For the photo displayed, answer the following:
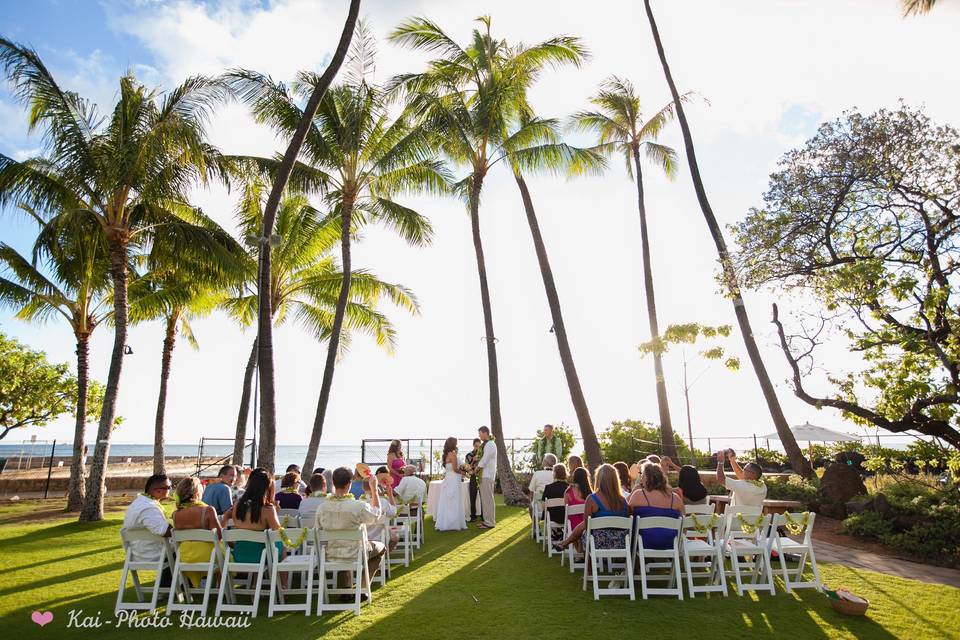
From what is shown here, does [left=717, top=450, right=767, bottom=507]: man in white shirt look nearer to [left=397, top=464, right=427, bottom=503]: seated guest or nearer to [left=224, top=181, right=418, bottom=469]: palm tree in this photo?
[left=397, top=464, right=427, bottom=503]: seated guest

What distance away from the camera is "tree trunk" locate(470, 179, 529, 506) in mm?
15195

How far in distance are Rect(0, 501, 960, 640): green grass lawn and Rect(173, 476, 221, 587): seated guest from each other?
28.9 inches

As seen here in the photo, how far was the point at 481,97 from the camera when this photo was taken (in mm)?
15633

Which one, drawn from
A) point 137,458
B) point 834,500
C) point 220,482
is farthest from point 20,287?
point 137,458

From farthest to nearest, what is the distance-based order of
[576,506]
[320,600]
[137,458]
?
[137,458]
[576,506]
[320,600]

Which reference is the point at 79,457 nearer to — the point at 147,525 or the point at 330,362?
the point at 330,362

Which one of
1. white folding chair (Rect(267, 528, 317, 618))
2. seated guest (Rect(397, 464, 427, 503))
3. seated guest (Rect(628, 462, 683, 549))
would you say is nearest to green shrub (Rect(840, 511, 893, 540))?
seated guest (Rect(628, 462, 683, 549))

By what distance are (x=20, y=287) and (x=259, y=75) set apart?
28.8 ft

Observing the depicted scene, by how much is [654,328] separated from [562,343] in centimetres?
519

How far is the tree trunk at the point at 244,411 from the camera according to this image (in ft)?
54.9

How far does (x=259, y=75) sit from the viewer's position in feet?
43.9

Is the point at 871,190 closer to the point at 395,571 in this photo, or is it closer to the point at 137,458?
the point at 395,571

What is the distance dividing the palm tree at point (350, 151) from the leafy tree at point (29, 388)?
17510 millimetres

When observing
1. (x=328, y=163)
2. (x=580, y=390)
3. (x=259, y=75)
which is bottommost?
(x=580, y=390)
